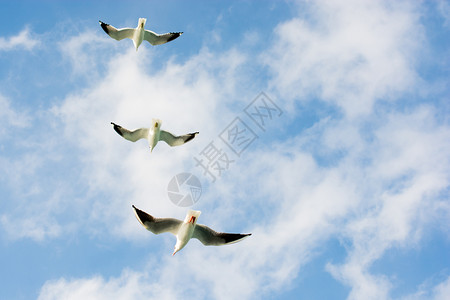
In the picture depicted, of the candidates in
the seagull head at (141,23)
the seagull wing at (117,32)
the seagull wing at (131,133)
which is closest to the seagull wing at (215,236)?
the seagull wing at (131,133)

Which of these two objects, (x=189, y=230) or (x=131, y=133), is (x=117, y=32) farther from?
(x=189, y=230)

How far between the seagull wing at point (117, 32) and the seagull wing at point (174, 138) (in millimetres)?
6783

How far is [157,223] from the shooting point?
16719 millimetres

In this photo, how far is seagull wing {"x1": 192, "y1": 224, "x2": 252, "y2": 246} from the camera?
56.3 feet

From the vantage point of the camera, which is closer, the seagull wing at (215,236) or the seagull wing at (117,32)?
the seagull wing at (215,236)

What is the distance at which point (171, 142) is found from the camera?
22.6 m

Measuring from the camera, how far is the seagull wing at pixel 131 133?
21.8 meters

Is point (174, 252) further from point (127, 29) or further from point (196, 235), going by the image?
point (127, 29)

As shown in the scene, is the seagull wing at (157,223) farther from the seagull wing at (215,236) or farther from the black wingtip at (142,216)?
the seagull wing at (215,236)

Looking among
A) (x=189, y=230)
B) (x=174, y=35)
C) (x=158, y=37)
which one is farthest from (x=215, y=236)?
(x=174, y=35)

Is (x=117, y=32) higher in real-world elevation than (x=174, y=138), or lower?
higher

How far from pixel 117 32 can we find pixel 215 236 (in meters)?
13.8

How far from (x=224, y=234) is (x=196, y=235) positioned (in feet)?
3.85

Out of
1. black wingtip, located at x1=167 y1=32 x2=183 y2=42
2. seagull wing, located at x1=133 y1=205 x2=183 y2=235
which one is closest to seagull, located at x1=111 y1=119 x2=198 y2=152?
seagull wing, located at x1=133 y1=205 x2=183 y2=235
